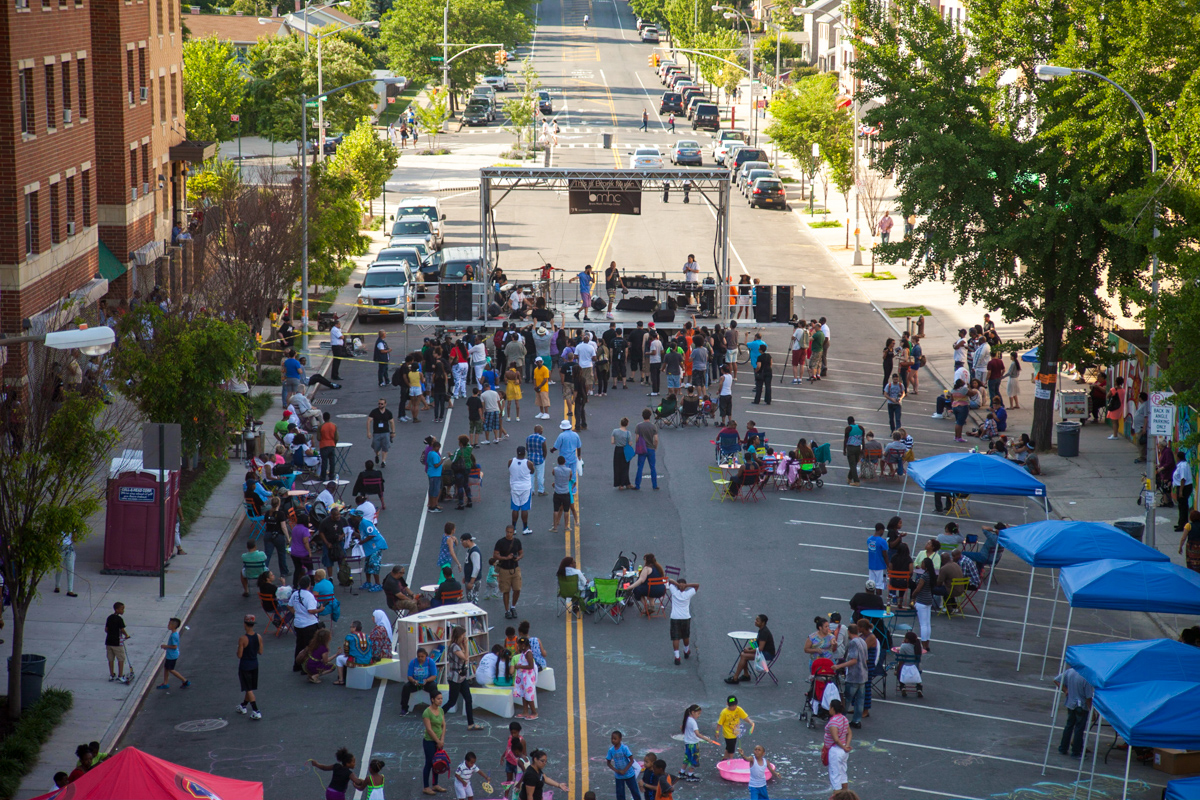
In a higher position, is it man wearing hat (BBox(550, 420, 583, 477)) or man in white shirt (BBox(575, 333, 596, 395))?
man in white shirt (BBox(575, 333, 596, 395))

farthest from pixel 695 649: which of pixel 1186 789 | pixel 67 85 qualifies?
pixel 67 85

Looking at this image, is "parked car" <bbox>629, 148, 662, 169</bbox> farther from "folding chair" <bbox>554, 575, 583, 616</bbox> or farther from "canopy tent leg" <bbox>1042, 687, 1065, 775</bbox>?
"canopy tent leg" <bbox>1042, 687, 1065, 775</bbox>

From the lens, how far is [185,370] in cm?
2491

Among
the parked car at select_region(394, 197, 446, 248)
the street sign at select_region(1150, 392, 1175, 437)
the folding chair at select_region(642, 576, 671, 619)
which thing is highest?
the parked car at select_region(394, 197, 446, 248)

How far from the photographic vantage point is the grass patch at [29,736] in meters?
15.5

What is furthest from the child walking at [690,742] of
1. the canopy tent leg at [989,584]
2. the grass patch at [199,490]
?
the grass patch at [199,490]

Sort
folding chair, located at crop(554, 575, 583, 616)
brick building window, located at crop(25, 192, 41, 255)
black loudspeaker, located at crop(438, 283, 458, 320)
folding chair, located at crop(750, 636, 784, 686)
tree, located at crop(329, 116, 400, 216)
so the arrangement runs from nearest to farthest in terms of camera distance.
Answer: folding chair, located at crop(750, 636, 784, 686) < folding chair, located at crop(554, 575, 583, 616) < brick building window, located at crop(25, 192, 41, 255) < black loudspeaker, located at crop(438, 283, 458, 320) < tree, located at crop(329, 116, 400, 216)

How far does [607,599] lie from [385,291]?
2449 centimetres

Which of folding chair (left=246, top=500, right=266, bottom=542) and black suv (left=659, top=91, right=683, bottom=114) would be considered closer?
folding chair (left=246, top=500, right=266, bottom=542)

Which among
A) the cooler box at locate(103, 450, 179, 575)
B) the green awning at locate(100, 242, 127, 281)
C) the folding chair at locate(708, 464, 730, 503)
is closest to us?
the cooler box at locate(103, 450, 179, 575)

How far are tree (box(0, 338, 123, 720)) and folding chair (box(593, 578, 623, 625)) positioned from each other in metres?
7.64

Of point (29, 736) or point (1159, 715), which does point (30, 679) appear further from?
point (1159, 715)

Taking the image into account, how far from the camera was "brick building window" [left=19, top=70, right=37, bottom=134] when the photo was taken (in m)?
30.7

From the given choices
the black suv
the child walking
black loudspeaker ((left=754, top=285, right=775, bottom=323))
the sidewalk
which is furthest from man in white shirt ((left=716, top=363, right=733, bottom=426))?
the black suv
